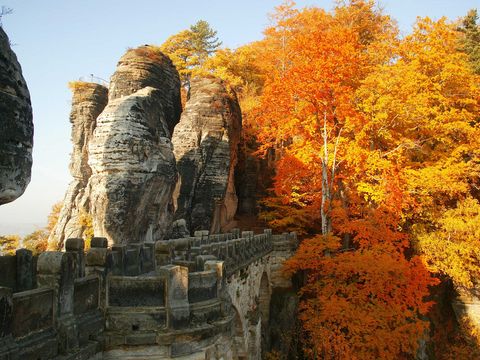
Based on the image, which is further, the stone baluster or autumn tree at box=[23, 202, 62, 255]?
autumn tree at box=[23, 202, 62, 255]

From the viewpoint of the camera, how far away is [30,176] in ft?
17.7

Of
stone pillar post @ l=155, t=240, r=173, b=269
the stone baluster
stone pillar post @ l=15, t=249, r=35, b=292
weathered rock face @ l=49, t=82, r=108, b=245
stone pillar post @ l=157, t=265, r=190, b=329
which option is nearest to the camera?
stone pillar post @ l=157, t=265, r=190, b=329

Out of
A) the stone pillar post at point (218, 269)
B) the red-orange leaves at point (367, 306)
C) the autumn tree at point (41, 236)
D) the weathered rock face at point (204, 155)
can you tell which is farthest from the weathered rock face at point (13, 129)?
the autumn tree at point (41, 236)

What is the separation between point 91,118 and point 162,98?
12672mm

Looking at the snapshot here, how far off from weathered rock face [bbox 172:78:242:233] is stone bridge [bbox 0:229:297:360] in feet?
50.7

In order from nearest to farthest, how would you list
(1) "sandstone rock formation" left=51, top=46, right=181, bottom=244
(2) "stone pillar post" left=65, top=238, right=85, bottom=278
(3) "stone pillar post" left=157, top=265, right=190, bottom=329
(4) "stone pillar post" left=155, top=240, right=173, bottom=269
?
(2) "stone pillar post" left=65, top=238, right=85, bottom=278 → (3) "stone pillar post" left=157, top=265, right=190, bottom=329 → (4) "stone pillar post" left=155, top=240, right=173, bottom=269 → (1) "sandstone rock formation" left=51, top=46, right=181, bottom=244

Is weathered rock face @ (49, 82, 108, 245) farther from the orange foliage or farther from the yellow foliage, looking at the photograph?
the orange foliage

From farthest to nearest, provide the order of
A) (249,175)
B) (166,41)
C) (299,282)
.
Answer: (166,41) < (249,175) < (299,282)

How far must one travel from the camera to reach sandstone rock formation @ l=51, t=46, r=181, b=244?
1468 centimetres

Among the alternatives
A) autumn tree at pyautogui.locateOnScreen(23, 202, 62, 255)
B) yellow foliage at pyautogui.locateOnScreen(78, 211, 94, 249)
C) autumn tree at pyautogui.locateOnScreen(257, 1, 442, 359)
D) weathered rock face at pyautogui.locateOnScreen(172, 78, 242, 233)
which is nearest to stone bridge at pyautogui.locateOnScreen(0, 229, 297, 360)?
autumn tree at pyautogui.locateOnScreen(257, 1, 442, 359)

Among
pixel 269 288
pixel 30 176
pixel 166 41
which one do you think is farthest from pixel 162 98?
pixel 166 41

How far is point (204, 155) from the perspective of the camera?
79.4 ft

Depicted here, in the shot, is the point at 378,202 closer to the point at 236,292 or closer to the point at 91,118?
the point at 236,292

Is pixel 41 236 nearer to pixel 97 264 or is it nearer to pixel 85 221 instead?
pixel 85 221
